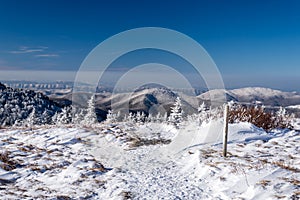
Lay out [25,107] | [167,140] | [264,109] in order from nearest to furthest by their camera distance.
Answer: [167,140] < [264,109] < [25,107]

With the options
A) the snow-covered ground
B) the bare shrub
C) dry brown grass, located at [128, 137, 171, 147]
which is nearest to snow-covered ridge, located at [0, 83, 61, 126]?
dry brown grass, located at [128, 137, 171, 147]

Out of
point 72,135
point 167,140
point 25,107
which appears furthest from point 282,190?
A: point 25,107

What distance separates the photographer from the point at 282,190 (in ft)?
18.9

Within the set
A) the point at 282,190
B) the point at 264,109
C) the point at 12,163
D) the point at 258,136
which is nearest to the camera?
the point at 282,190

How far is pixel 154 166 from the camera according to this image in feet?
28.7

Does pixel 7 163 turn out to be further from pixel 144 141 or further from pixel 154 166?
pixel 144 141

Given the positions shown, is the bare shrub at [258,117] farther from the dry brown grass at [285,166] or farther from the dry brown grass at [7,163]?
the dry brown grass at [7,163]

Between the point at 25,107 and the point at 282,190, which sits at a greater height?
the point at 282,190

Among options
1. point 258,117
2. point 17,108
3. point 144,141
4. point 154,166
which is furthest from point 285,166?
point 17,108

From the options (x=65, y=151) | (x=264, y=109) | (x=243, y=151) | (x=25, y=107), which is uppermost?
(x=264, y=109)

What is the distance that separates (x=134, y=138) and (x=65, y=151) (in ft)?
13.1

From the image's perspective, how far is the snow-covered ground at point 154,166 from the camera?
20.5 ft

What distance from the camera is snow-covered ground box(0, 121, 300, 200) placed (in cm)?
625

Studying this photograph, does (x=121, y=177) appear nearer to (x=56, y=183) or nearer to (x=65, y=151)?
(x=56, y=183)
